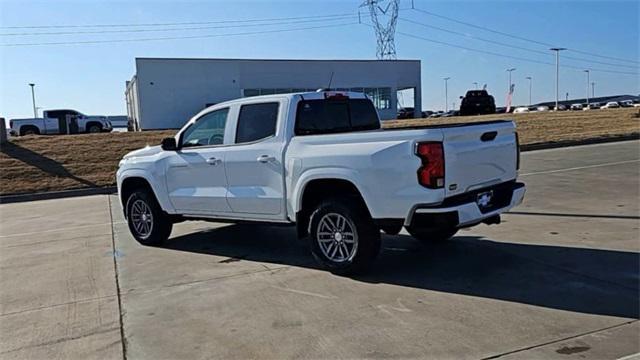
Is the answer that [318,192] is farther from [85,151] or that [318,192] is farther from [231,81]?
[231,81]

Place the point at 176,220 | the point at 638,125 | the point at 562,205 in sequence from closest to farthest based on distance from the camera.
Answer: the point at 176,220 < the point at 562,205 < the point at 638,125

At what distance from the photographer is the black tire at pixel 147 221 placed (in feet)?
26.0

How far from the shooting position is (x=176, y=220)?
7.94 m

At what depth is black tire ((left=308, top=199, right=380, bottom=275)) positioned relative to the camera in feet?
18.7

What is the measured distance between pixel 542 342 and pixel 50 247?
712 cm

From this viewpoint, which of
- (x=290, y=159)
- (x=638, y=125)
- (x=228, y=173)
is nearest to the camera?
(x=290, y=159)

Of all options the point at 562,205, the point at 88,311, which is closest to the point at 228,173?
the point at 88,311

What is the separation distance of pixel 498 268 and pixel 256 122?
324 cm

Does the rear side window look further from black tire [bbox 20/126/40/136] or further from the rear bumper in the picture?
black tire [bbox 20/126/40/136]

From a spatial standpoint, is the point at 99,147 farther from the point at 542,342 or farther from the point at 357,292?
the point at 542,342

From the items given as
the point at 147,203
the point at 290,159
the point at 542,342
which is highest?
the point at 290,159

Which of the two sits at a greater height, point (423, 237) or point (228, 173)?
point (228, 173)

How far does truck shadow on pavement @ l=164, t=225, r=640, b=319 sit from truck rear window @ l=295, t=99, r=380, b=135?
1.59m

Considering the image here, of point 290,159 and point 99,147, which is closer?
point 290,159
